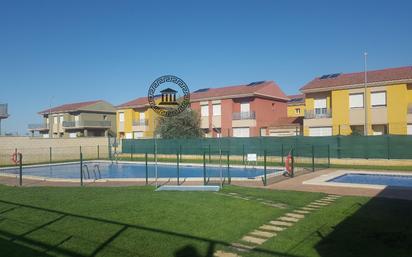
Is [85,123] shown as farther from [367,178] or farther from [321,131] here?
[367,178]

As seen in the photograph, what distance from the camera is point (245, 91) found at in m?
39.4

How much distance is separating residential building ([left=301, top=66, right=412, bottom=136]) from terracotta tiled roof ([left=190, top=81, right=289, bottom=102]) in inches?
232

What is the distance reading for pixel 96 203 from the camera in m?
11.7

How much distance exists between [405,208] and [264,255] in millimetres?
5819

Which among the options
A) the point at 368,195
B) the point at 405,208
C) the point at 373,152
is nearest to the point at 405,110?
the point at 373,152

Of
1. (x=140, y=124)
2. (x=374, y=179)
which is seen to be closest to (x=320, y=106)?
(x=374, y=179)

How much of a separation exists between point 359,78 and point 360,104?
262cm

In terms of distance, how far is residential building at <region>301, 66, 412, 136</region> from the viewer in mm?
29406

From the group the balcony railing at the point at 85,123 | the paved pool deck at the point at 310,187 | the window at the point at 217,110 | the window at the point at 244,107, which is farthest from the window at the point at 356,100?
the balcony railing at the point at 85,123

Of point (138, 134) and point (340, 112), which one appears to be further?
point (138, 134)

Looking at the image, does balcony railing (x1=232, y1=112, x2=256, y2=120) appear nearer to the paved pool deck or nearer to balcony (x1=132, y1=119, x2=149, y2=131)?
balcony (x1=132, y1=119, x2=149, y2=131)

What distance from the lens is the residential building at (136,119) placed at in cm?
4694

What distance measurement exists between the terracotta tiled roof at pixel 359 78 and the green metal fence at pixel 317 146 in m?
7.42

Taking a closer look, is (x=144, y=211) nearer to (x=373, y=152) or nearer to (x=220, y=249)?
(x=220, y=249)
